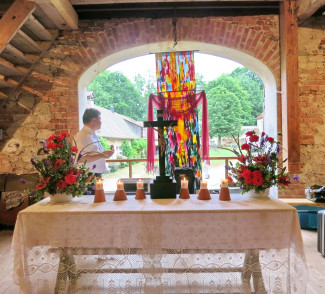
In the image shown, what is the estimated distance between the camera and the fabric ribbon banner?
4707 mm

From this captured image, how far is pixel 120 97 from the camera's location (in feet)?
38.5

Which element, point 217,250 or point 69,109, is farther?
point 69,109

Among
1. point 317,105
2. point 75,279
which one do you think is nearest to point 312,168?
point 317,105

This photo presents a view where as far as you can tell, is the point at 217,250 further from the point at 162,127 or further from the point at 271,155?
the point at 162,127

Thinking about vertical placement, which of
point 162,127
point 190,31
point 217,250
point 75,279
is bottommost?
point 75,279

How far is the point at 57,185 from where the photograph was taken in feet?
7.02

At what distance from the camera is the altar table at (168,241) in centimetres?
191

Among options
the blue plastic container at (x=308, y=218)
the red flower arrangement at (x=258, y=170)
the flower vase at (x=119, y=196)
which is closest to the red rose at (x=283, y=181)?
the red flower arrangement at (x=258, y=170)

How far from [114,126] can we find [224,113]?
3677 mm

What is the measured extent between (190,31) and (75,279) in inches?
134

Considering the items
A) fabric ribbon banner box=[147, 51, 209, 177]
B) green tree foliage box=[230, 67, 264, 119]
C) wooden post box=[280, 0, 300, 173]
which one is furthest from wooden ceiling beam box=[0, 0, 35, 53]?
green tree foliage box=[230, 67, 264, 119]

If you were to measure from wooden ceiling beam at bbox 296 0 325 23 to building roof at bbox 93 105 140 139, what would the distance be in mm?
6480

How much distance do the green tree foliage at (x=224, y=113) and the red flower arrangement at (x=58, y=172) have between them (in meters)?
8.07

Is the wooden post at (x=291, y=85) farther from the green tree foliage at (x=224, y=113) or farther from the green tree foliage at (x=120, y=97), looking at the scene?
the green tree foliage at (x=120, y=97)
